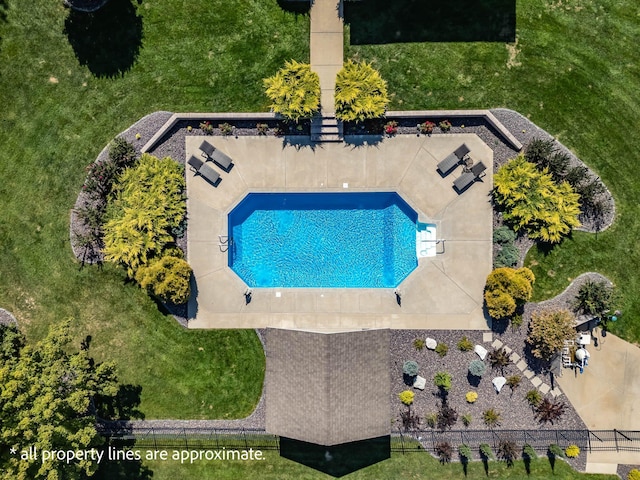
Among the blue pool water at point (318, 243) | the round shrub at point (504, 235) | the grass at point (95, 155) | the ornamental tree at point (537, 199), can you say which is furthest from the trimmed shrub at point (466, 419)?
the grass at point (95, 155)

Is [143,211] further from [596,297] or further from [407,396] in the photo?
[596,297]

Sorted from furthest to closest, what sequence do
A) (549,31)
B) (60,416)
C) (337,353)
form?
1. (549,31)
2. (337,353)
3. (60,416)

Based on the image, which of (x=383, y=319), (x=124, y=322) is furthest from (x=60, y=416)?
(x=383, y=319)

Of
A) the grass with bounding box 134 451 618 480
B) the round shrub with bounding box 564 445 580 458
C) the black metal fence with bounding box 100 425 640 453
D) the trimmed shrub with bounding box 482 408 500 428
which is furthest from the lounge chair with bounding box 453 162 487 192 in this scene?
the round shrub with bounding box 564 445 580 458

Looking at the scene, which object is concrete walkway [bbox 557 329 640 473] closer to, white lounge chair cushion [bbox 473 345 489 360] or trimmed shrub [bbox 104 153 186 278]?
white lounge chair cushion [bbox 473 345 489 360]

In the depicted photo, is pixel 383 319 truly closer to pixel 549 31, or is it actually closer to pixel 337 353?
pixel 337 353

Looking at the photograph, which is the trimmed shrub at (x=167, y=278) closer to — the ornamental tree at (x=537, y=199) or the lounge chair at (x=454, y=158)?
the lounge chair at (x=454, y=158)

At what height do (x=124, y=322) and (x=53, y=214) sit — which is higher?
(x=53, y=214)
